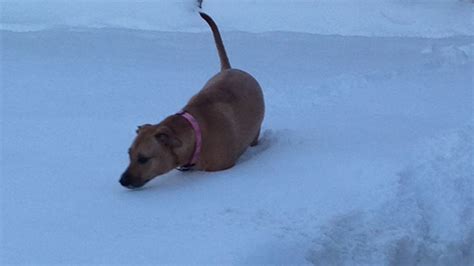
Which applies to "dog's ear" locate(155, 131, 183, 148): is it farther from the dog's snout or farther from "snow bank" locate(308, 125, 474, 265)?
"snow bank" locate(308, 125, 474, 265)

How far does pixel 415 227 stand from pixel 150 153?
1294 mm

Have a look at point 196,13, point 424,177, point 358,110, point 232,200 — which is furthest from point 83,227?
point 196,13

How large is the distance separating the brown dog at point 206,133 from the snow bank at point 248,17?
13.6 ft

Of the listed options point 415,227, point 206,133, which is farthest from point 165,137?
point 415,227

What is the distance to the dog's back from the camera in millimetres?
4340

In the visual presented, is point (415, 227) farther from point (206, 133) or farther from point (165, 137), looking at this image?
point (165, 137)

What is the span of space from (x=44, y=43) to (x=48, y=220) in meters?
4.37

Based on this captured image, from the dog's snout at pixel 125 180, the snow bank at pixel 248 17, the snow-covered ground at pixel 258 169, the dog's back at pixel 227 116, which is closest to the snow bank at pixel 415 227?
the snow-covered ground at pixel 258 169

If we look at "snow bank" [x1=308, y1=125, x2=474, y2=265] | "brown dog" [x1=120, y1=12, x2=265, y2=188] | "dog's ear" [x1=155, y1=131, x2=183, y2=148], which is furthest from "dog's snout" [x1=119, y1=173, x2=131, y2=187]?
"snow bank" [x1=308, y1=125, x2=474, y2=265]

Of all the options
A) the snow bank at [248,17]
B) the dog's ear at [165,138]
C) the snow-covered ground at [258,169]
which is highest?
the dog's ear at [165,138]

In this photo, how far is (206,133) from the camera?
4.32 m

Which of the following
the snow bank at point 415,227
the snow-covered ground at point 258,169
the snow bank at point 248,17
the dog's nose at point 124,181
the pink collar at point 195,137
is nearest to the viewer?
the snow-covered ground at point 258,169

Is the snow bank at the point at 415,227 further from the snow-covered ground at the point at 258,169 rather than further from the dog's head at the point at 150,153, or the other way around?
the dog's head at the point at 150,153

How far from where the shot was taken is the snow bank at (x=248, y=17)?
8859 millimetres
